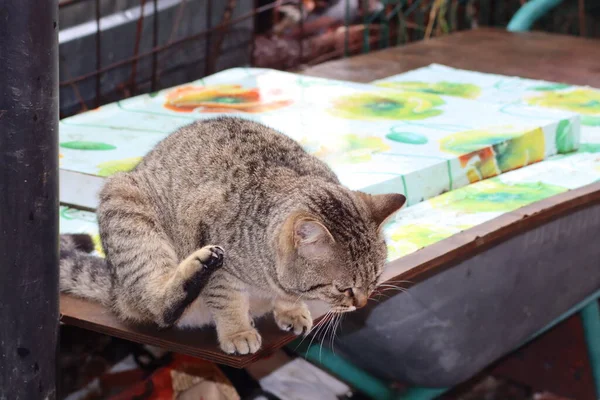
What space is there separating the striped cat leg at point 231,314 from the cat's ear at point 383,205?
0.60 feet

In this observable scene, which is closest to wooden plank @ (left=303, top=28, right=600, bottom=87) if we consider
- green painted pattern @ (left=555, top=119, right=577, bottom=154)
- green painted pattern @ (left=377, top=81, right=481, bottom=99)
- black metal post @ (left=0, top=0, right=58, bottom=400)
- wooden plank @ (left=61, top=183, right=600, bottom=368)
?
green painted pattern @ (left=377, top=81, right=481, bottom=99)

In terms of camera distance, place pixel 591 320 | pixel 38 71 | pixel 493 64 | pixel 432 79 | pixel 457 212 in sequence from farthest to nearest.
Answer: pixel 493 64
pixel 432 79
pixel 591 320
pixel 457 212
pixel 38 71

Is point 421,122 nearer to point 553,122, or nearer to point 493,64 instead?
point 553,122

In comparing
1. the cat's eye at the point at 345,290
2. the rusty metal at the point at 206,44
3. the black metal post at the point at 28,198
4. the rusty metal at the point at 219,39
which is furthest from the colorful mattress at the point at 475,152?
the rusty metal at the point at 219,39

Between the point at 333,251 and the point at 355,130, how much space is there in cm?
50

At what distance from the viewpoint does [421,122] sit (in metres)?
1.51

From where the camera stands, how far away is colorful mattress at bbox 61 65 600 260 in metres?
1.23

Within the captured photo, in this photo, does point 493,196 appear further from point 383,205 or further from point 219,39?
point 219,39

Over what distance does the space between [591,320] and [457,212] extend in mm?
689

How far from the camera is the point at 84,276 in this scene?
3.47 feet

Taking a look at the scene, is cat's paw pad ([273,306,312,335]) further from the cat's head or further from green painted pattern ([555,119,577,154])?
green painted pattern ([555,119,577,154])

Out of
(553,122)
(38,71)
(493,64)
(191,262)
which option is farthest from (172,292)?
(493,64)

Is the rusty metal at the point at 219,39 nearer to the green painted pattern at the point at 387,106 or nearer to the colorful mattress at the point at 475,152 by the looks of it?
the colorful mattress at the point at 475,152

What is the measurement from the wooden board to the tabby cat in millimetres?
22
